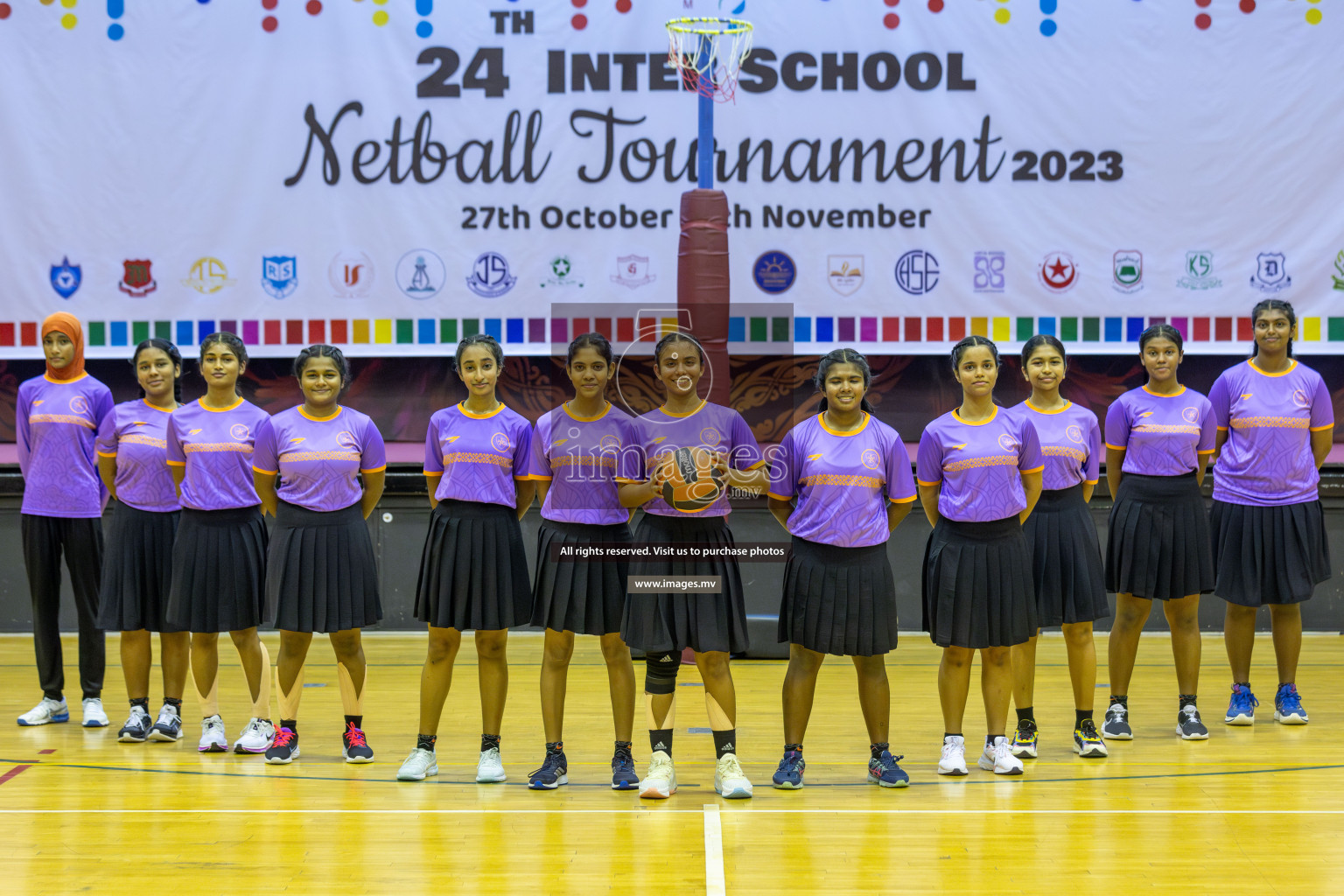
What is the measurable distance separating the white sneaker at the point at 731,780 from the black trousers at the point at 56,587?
94.9 inches

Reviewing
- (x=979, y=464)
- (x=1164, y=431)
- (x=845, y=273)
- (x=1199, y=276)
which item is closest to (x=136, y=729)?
(x=979, y=464)

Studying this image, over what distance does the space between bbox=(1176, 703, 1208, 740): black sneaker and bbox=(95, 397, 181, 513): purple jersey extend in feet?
11.5

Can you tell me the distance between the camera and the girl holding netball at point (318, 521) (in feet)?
12.9

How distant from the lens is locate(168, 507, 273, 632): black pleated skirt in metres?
4.10

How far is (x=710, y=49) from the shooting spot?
5.71 meters

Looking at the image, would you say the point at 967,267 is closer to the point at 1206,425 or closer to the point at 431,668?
the point at 1206,425

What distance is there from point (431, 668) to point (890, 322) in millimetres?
3275

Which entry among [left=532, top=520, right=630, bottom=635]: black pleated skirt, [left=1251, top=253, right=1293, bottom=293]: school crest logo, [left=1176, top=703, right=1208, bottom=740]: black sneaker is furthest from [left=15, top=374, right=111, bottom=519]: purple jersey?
[left=1251, top=253, right=1293, bottom=293]: school crest logo

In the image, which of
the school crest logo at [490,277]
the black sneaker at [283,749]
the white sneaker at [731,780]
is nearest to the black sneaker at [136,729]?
the black sneaker at [283,749]

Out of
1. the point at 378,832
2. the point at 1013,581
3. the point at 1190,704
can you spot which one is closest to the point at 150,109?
the point at 378,832

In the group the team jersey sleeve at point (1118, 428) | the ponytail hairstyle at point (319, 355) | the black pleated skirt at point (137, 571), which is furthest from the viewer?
→ the team jersey sleeve at point (1118, 428)

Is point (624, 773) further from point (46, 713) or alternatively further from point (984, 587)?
point (46, 713)

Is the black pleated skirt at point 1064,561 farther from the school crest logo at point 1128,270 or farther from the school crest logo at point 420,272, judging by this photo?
the school crest logo at point 420,272

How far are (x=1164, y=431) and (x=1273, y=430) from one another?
0.50 m
